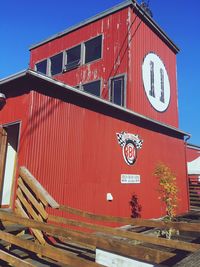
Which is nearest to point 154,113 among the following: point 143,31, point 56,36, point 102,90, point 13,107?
point 102,90

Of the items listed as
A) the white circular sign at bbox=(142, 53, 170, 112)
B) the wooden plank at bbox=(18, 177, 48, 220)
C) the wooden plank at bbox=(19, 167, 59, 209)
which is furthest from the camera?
the white circular sign at bbox=(142, 53, 170, 112)

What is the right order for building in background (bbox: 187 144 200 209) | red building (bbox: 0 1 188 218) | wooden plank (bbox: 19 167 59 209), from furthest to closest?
building in background (bbox: 187 144 200 209) → red building (bbox: 0 1 188 218) → wooden plank (bbox: 19 167 59 209)

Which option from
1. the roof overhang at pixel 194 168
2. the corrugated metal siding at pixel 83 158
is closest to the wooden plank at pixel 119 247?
the corrugated metal siding at pixel 83 158

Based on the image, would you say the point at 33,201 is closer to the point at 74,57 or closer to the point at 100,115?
the point at 100,115

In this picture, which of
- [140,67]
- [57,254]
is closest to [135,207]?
[57,254]

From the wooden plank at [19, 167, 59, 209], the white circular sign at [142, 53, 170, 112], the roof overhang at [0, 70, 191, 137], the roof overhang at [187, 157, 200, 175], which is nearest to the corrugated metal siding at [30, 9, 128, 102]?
the white circular sign at [142, 53, 170, 112]

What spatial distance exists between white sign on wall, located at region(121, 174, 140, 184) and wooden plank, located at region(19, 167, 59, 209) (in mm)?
4853

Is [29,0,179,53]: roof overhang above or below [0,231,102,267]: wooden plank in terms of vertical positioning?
above

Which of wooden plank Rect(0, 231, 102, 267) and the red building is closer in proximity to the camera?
wooden plank Rect(0, 231, 102, 267)

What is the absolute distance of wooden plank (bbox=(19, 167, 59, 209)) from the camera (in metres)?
5.91

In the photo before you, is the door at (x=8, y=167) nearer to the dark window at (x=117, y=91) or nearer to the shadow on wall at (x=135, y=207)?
the shadow on wall at (x=135, y=207)

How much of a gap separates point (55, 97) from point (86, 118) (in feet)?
4.90

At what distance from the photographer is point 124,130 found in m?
11.2

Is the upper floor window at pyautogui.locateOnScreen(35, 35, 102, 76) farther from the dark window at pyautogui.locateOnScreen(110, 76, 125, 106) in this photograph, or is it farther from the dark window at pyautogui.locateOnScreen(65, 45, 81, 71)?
the dark window at pyautogui.locateOnScreen(110, 76, 125, 106)
